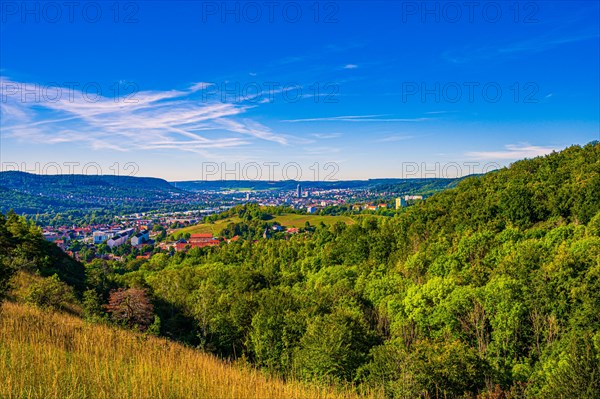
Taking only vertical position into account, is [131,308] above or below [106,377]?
below

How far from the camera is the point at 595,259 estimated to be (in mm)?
27391

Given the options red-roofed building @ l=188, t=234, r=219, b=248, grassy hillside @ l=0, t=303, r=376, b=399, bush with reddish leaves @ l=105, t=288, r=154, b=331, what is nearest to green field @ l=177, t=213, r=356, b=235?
red-roofed building @ l=188, t=234, r=219, b=248

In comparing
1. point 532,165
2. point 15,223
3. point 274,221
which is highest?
point 532,165

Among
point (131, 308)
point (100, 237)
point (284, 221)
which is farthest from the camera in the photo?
point (284, 221)

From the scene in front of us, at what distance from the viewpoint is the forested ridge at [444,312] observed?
1833 cm

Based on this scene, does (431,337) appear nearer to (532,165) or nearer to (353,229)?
(353,229)

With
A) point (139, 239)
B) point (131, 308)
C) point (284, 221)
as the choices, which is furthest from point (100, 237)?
point (131, 308)

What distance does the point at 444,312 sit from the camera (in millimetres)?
27391

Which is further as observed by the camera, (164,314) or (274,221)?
(274,221)

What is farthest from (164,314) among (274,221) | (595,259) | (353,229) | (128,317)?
(274,221)

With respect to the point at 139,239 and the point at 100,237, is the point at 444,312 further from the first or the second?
the point at 100,237

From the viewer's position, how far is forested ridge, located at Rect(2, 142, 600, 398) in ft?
60.1

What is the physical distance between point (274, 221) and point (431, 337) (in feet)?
390

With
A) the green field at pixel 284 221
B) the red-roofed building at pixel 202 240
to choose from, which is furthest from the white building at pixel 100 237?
the red-roofed building at pixel 202 240
